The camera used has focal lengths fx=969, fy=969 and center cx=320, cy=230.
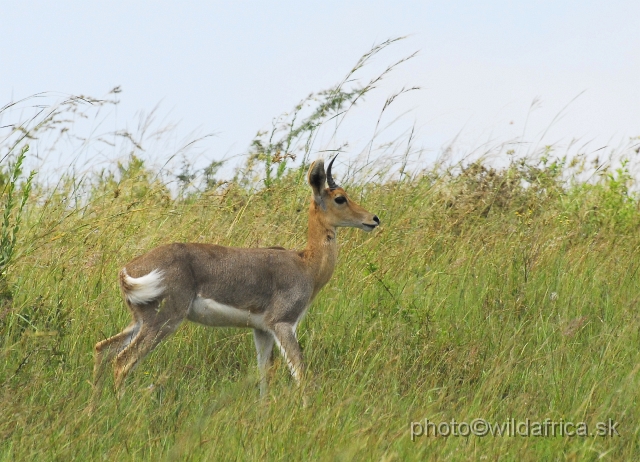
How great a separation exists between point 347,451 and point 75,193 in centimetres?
478

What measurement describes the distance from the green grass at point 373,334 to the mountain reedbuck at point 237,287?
0.54 feet

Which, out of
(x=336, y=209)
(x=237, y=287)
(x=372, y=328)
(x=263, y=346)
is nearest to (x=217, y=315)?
(x=237, y=287)

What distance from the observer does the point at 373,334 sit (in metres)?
6.27

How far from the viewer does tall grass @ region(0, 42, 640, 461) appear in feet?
14.7

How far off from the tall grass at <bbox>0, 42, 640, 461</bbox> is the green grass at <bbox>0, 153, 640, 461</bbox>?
18mm

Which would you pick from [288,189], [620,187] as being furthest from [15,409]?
[620,187]

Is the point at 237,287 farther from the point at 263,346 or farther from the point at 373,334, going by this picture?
the point at 373,334

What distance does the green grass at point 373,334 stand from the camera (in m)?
4.46

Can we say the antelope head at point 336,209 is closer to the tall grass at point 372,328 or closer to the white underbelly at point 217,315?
the tall grass at point 372,328

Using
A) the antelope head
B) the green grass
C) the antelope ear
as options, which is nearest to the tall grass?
the green grass

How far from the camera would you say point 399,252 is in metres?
7.87

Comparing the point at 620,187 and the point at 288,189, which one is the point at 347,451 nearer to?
the point at 288,189

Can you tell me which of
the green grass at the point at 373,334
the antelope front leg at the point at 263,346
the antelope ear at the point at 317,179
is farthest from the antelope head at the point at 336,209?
the antelope front leg at the point at 263,346

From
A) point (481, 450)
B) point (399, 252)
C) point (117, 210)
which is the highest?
point (117, 210)
